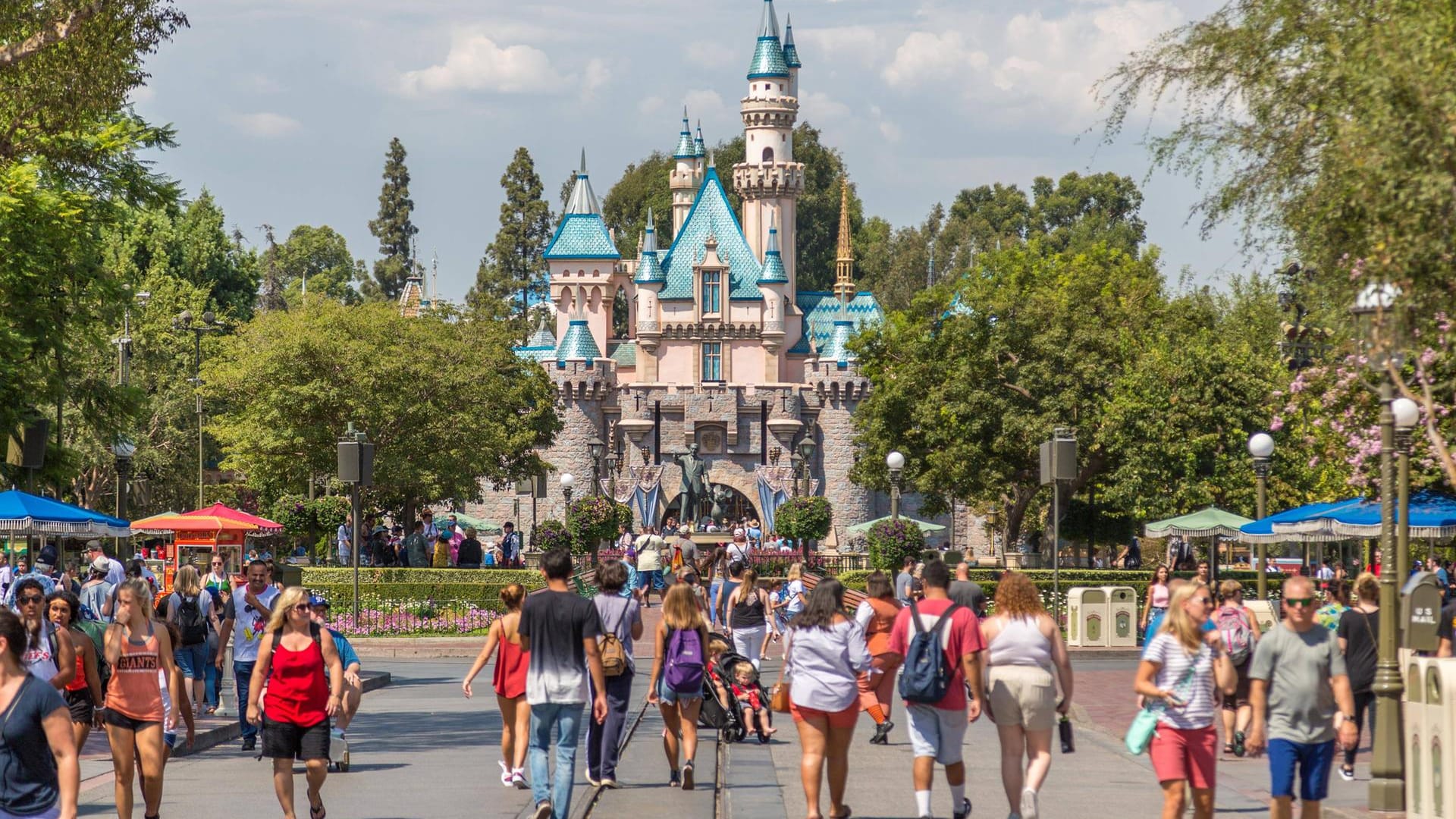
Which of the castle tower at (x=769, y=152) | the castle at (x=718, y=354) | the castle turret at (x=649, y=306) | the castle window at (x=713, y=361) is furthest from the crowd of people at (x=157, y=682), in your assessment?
the castle tower at (x=769, y=152)

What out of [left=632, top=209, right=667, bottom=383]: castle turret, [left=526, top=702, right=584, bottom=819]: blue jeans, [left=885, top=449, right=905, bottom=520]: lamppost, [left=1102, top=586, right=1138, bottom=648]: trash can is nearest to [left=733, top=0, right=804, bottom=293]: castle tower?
[left=632, top=209, right=667, bottom=383]: castle turret

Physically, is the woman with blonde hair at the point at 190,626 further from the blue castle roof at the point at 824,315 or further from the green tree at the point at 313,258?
the green tree at the point at 313,258

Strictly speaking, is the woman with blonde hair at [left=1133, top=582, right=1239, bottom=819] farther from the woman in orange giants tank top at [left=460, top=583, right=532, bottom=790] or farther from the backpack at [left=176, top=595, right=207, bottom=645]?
the backpack at [left=176, top=595, right=207, bottom=645]

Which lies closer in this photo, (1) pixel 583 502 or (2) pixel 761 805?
(2) pixel 761 805

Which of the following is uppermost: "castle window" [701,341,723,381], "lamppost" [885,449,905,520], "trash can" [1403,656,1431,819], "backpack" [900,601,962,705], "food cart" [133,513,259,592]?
"castle window" [701,341,723,381]

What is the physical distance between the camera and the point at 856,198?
11869 centimetres

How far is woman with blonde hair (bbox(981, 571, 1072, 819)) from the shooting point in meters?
11.3

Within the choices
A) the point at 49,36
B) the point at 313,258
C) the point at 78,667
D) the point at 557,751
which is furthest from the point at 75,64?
the point at 313,258

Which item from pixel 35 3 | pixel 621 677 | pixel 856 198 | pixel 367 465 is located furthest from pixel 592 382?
pixel 621 677

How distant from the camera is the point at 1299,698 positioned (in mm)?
10547

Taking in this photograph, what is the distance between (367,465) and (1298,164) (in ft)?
59.1

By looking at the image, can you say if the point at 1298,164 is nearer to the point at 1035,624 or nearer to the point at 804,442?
the point at 1035,624

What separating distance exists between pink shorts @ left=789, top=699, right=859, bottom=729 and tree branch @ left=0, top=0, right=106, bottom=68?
9.40 meters

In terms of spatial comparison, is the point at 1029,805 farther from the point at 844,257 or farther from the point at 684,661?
the point at 844,257
